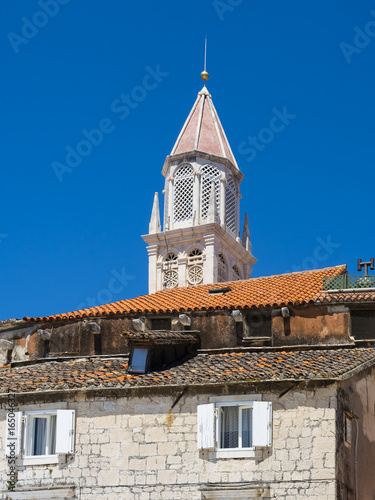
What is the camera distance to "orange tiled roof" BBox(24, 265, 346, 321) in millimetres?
33312

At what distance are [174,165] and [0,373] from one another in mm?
40466

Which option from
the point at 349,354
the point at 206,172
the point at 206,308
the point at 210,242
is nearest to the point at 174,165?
the point at 206,172

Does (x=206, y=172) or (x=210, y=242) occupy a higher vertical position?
(x=206, y=172)

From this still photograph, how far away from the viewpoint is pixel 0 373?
31594 mm

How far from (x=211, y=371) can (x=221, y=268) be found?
131 ft

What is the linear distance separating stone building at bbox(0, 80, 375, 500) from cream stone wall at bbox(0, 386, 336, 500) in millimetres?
29

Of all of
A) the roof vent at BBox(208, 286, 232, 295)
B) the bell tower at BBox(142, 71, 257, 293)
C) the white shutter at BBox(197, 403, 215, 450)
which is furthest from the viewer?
the bell tower at BBox(142, 71, 257, 293)

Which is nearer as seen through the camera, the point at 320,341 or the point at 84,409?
the point at 84,409

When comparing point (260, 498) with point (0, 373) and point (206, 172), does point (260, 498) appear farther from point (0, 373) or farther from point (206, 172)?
point (206, 172)

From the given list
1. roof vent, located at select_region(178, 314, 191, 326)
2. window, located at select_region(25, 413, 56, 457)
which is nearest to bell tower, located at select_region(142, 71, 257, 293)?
roof vent, located at select_region(178, 314, 191, 326)

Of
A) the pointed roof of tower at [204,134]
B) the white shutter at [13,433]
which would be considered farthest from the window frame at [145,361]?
the pointed roof of tower at [204,134]

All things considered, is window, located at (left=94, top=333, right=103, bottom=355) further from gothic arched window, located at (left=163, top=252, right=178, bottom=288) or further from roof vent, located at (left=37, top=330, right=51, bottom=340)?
gothic arched window, located at (left=163, top=252, right=178, bottom=288)

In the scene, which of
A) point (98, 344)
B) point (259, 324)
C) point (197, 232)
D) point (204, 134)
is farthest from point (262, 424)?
point (204, 134)

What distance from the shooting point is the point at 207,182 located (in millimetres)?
69750
